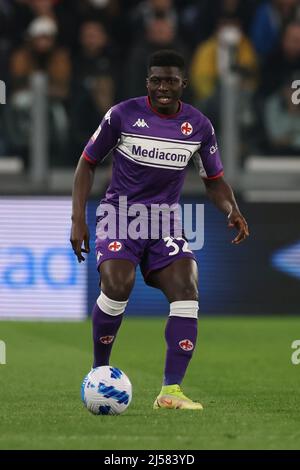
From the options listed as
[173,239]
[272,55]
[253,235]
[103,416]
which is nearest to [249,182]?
[253,235]

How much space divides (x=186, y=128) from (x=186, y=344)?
131 centimetres

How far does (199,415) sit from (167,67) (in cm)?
204

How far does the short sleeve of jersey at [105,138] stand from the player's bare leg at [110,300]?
25.7 inches

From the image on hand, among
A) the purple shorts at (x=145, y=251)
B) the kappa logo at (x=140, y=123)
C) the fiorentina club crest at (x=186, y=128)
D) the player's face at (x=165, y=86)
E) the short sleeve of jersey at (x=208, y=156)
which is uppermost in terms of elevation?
the player's face at (x=165, y=86)

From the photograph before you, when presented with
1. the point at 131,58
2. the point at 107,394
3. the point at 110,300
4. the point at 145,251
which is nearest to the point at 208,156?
the point at 145,251

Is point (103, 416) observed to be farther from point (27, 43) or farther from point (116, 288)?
point (27, 43)

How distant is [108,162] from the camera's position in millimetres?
14602

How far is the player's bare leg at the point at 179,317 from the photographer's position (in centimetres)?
784

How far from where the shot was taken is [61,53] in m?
14.9

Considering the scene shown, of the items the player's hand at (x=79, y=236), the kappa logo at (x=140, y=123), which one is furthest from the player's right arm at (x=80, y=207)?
the kappa logo at (x=140, y=123)

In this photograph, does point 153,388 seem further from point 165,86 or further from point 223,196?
point 165,86

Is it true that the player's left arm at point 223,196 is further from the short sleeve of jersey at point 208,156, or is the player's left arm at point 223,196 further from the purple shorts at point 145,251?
the purple shorts at point 145,251

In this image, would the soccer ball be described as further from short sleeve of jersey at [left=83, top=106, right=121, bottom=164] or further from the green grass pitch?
short sleeve of jersey at [left=83, top=106, right=121, bottom=164]

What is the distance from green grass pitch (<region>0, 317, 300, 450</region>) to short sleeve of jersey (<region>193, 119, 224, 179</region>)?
1426mm
